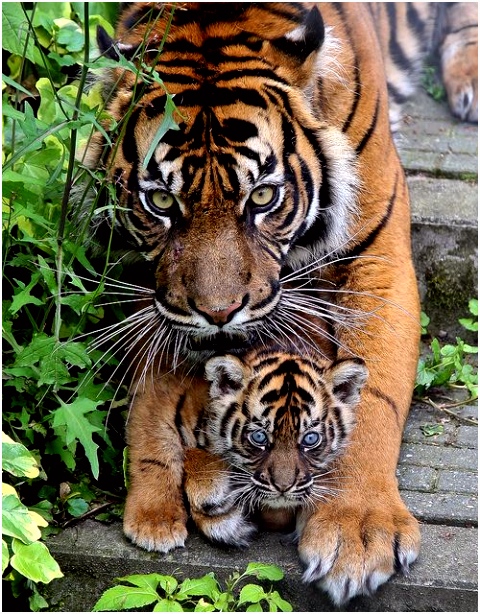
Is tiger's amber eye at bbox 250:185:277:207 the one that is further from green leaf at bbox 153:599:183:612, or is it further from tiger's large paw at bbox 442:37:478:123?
tiger's large paw at bbox 442:37:478:123

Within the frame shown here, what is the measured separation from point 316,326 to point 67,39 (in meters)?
1.67

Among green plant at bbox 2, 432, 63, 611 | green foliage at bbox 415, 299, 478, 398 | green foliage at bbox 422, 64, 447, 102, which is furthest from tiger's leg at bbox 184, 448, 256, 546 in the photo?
green foliage at bbox 422, 64, 447, 102

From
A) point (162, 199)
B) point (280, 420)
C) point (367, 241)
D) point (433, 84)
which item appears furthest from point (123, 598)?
point (433, 84)

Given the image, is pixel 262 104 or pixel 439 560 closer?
pixel 439 560

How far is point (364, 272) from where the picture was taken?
385 cm

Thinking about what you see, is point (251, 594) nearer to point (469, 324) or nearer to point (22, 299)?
point (22, 299)

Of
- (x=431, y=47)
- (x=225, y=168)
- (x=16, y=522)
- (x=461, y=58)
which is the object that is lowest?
(x=16, y=522)

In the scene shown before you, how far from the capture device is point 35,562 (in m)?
2.93

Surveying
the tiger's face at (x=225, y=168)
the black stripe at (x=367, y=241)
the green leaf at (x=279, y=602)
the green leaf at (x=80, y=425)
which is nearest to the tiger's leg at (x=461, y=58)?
the black stripe at (x=367, y=241)

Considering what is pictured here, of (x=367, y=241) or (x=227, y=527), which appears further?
(x=367, y=241)

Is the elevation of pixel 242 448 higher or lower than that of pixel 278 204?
lower

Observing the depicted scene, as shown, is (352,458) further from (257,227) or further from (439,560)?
(257,227)

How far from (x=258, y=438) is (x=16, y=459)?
29.3 inches

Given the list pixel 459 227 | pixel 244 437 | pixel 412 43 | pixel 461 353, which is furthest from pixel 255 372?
pixel 412 43
